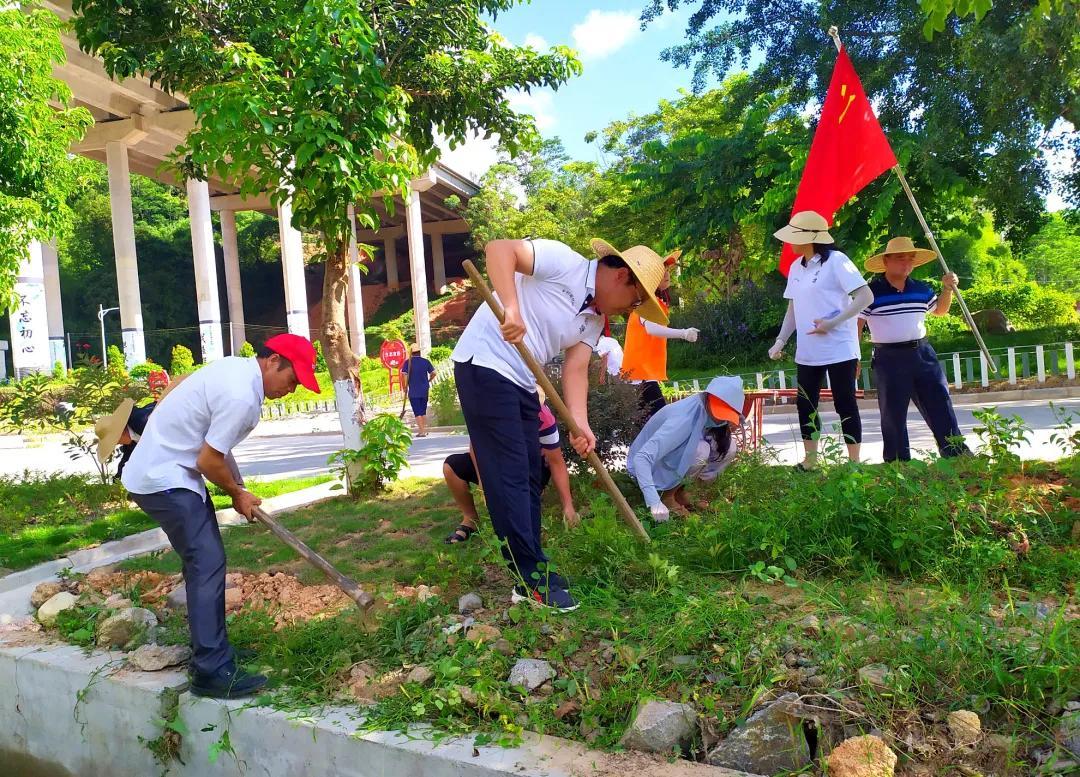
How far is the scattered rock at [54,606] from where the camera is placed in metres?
4.20

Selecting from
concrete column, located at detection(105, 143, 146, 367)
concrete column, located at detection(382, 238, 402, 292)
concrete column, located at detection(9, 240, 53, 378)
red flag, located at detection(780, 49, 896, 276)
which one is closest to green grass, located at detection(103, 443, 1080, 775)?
red flag, located at detection(780, 49, 896, 276)

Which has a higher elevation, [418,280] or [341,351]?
[418,280]

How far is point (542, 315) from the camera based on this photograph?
11.9 feet

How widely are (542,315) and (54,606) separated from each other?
2.86m

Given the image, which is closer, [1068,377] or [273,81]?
[273,81]

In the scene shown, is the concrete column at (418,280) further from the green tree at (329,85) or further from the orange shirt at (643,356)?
the orange shirt at (643,356)

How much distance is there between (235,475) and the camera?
380 cm

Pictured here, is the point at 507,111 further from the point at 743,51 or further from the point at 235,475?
the point at 743,51

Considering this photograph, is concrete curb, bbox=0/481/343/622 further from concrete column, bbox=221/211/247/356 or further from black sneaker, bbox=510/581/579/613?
concrete column, bbox=221/211/247/356

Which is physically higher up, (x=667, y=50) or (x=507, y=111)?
(x=667, y=50)

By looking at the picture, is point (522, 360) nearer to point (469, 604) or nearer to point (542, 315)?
point (542, 315)

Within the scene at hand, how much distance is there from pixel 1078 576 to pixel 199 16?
6.69 metres

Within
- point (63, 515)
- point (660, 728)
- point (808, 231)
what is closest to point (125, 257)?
point (63, 515)

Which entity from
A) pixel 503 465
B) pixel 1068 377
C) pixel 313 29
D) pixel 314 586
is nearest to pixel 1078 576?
pixel 503 465
